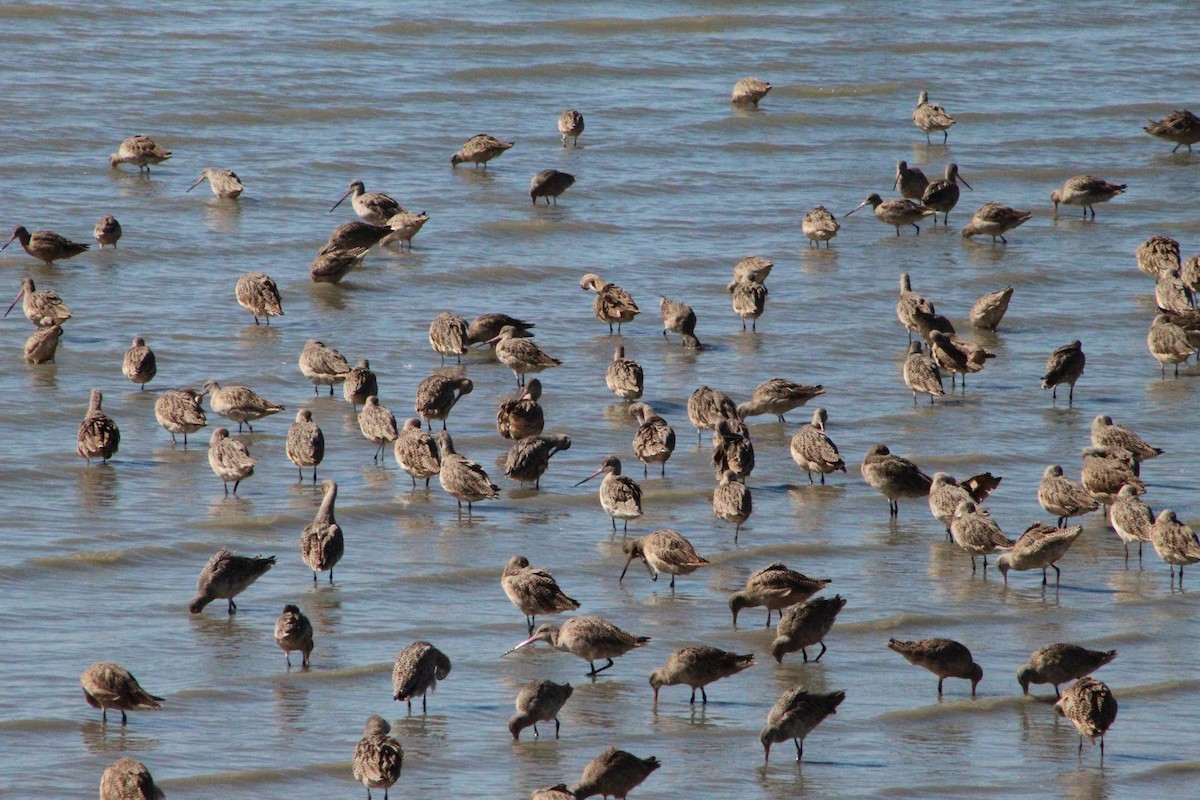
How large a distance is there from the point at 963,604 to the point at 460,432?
18.3 ft

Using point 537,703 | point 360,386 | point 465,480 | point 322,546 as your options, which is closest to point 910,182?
point 360,386

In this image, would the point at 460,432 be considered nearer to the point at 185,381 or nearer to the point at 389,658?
the point at 185,381

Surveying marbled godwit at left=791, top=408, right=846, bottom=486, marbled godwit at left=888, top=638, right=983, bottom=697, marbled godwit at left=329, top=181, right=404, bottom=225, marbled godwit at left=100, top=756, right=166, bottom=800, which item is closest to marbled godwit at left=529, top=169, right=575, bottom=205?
marbled godwit at left=329, top=181, right=404, bottom=225

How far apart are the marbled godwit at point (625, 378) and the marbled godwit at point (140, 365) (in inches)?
167

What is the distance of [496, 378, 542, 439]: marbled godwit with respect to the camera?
16.1 metres

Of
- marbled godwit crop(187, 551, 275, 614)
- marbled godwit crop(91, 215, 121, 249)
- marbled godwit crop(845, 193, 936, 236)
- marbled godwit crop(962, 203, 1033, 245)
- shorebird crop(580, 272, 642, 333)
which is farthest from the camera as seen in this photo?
marbled godwit crop(845, 193, 936, 236)

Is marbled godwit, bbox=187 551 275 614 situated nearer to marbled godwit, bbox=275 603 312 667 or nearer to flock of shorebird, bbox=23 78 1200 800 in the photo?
flock of shorebird, bbox=23 78 1200 800

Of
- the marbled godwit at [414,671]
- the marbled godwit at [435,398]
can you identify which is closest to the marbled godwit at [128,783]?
the marbled godwit at [414,671]

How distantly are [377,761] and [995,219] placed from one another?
52.9ft

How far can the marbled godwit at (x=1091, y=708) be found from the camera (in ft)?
33.2

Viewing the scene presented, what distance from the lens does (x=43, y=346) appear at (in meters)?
18.1

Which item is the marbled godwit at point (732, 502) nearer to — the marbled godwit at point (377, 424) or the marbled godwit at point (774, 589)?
the marbled godwit at point (774, 589)

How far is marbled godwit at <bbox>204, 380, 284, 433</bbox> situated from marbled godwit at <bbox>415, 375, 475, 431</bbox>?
4.12 ft

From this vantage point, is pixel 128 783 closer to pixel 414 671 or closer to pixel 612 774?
pixel 414 671
